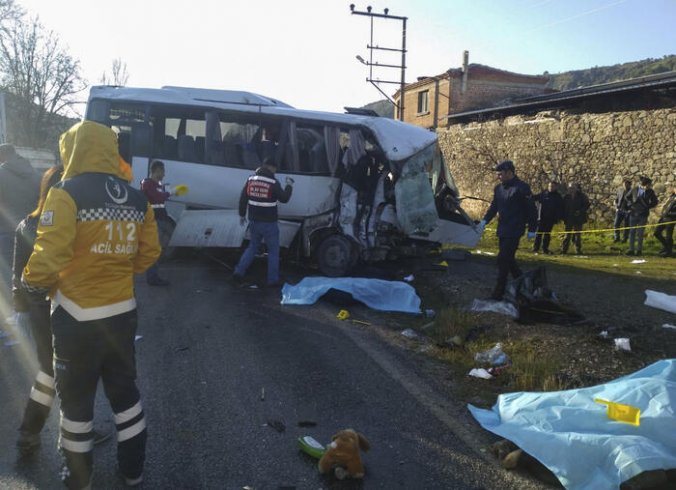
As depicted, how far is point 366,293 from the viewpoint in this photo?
24.6 feet

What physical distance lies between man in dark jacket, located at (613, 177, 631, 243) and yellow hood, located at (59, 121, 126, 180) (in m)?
12.8

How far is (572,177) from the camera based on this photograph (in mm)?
16297

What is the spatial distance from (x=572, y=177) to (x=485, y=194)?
4569mm

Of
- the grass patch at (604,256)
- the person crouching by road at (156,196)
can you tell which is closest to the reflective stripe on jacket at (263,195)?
the person crouching by road at (156,196)

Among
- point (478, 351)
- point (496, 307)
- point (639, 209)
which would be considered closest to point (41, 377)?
point (478, 351)

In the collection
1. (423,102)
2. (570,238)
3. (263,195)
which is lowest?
(570,238)

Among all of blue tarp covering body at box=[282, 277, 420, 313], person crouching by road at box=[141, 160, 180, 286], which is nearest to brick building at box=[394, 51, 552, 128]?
blue tarp covering body at box=[282, 277, 420, 313]

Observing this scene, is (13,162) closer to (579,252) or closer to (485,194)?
(579,252)

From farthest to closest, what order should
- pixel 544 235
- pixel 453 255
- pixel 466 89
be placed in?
pixel 466 89, pixel 544 235, pixel 453 255

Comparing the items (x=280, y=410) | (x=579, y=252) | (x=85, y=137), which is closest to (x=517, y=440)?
(x=280, y=410)

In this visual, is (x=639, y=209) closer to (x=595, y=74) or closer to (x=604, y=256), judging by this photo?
(x=604, y=256)

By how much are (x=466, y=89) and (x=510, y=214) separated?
24669mm

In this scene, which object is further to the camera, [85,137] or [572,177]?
[572,177]

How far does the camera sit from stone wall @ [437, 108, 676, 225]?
13.8m
